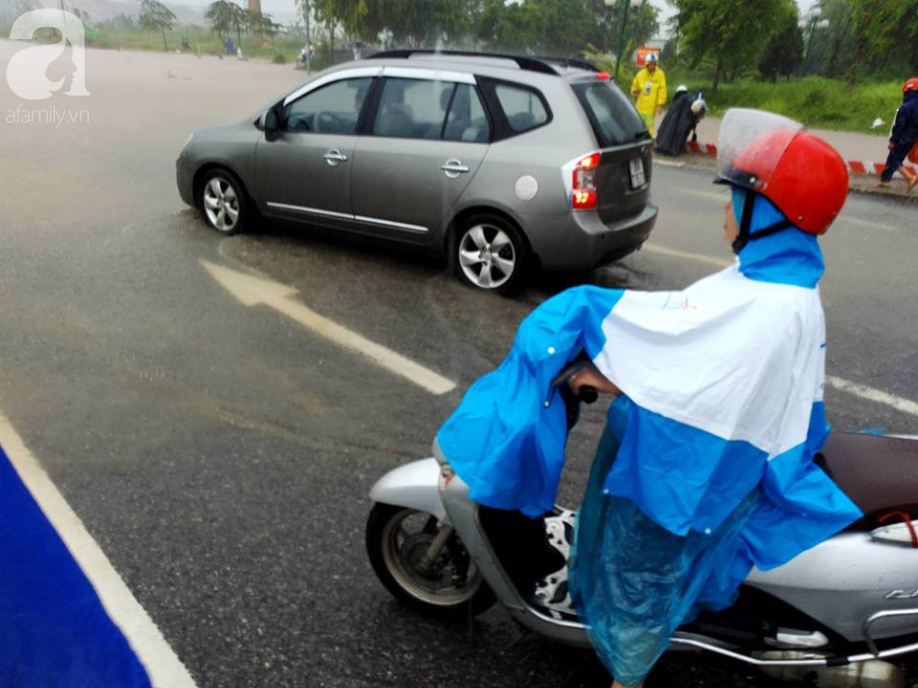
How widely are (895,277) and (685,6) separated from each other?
682 inches

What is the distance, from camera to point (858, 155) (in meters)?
16.1

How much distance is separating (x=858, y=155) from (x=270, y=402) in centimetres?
1529

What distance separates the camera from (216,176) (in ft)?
24.9

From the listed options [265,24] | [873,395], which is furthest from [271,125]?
[265,24]

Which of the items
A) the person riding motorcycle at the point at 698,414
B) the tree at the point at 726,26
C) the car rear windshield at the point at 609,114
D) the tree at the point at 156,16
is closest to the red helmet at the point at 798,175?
the person riding motorcycle at the point at 698,414

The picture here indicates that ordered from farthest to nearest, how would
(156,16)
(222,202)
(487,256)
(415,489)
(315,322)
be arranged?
(156,16)
(222,202)
(487,256)
(315,322)
(415,489)

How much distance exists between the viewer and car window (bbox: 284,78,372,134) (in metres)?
6.77

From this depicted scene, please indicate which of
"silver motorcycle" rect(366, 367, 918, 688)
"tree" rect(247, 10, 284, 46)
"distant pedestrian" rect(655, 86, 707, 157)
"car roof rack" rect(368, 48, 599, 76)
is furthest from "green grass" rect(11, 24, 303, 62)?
"silver motorcycle" rect(366, 367, 918, 688)

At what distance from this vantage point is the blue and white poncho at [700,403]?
1939mm

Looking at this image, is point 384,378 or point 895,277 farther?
point 895,277

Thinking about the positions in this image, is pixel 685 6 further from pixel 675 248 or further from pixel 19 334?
pixel 19 334

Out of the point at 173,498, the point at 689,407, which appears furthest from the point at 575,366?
the point at 173,498

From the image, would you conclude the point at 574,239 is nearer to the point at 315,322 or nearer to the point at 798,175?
the point at 315,322

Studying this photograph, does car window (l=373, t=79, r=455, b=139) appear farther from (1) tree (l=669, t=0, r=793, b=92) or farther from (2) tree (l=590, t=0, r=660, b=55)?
(2) tree (l=590, t=0, r=660, b=55)
